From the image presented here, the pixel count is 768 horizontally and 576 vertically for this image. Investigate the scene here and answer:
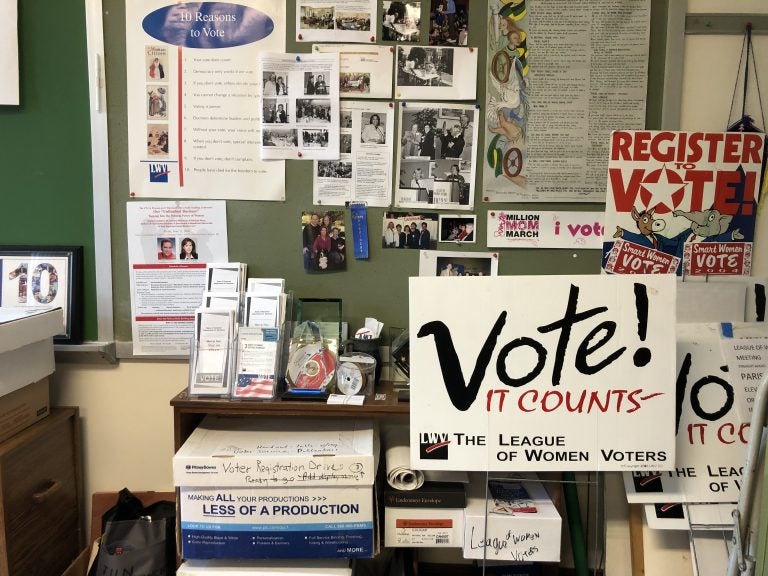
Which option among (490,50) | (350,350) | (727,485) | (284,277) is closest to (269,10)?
(490,50)

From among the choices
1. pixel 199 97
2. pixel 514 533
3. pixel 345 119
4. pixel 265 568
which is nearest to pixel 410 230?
pixel 345 119

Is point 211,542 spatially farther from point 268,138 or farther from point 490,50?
point 490,50

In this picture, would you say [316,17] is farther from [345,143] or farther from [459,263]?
[459,263]

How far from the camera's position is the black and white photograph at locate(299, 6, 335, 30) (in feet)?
4.74

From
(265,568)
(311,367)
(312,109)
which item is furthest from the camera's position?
(312,109)

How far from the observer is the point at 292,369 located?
1367 mm

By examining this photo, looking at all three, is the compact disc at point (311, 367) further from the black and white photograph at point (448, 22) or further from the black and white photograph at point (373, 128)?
the black and white photograph at point (448, 22)

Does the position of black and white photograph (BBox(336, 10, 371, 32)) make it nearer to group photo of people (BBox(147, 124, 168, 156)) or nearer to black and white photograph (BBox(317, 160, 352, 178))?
black and white photograph (BBox(317, 160, 352, 178))

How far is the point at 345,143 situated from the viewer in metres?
1.48

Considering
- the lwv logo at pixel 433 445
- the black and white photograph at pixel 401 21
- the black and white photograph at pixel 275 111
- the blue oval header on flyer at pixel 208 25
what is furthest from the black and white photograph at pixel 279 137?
the lwv logo at pixel 433 445

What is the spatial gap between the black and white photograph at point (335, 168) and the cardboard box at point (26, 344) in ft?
2.63

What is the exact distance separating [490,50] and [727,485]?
48.1 inches

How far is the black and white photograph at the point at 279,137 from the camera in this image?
58.1 inches

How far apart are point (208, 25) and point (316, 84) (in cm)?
33
